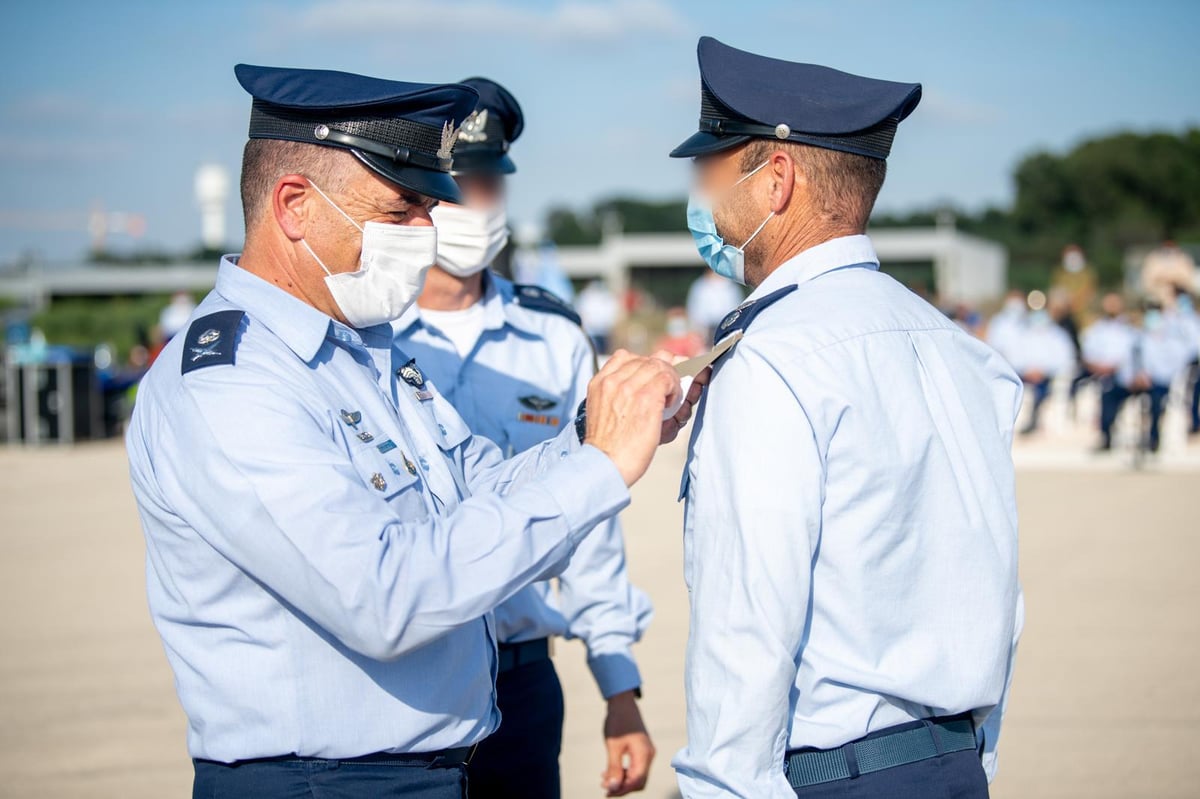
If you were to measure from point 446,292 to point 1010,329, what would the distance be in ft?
55.4

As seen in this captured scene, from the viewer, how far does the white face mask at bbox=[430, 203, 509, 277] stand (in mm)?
3283

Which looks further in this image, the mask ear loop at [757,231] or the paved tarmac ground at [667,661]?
the paved tarmac ground at [667,661]

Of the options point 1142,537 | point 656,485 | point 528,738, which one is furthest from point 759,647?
point 656,485

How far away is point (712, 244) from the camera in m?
2.44

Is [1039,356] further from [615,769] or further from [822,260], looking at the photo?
[822,260]

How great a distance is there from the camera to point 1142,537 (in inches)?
369

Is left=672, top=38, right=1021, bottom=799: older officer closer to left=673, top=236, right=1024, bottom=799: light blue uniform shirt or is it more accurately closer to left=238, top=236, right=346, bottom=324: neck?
left=673, top=236, right=1024, bottom=799: light blue uniform shirt

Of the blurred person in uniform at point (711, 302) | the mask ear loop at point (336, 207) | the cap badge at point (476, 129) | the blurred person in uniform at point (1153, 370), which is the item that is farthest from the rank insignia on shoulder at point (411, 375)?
the blurred person in uniform at point (711, 302)

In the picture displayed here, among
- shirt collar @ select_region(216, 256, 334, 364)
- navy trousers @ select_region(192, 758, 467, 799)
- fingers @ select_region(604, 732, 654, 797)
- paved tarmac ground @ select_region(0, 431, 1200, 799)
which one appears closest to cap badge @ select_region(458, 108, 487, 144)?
shirt collar @ select_region(216, 256, 334, 364)

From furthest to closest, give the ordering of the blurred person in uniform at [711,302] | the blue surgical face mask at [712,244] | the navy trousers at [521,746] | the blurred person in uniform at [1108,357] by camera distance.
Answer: the blurred person in uniform at [711,302] < the blurred person in uniform at [1108,357] < the navy trousers at [521,746] < the blue surgical face mask at [712,244]

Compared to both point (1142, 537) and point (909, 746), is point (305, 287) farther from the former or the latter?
point (1142, 537)

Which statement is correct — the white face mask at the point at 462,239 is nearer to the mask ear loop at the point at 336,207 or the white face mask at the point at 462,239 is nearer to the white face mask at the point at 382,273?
the white face mask at the point at 382,273

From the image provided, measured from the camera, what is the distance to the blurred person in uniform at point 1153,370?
13.7 metres

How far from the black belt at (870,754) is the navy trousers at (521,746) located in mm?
1182
